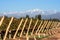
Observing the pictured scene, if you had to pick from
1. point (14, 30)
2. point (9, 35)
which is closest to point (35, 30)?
point (14, 30)

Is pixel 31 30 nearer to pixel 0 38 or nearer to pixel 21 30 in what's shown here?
pixel 21 30

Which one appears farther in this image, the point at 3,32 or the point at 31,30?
the point at 31,30

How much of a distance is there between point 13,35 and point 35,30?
9.31m

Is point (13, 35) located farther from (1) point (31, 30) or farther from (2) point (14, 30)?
(1) point (31, 30)

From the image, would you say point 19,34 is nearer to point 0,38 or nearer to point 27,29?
point 27,29

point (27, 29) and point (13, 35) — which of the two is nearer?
point (13, 35)

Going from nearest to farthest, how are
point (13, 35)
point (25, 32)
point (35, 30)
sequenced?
point (13, 35)
point (25, 32)
point (35, 30)

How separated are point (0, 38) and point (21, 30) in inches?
257

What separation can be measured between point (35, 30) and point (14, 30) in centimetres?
877

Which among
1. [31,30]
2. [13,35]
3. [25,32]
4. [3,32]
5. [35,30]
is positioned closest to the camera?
[3,32]

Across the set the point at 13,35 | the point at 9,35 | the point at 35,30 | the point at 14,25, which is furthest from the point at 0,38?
the point at 35,30

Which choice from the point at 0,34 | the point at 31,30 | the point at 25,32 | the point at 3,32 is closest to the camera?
the point at 0,34

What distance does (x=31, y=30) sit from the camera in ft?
95.8

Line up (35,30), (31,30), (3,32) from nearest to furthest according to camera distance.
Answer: (3,32) < (31,30) < (35,30)
